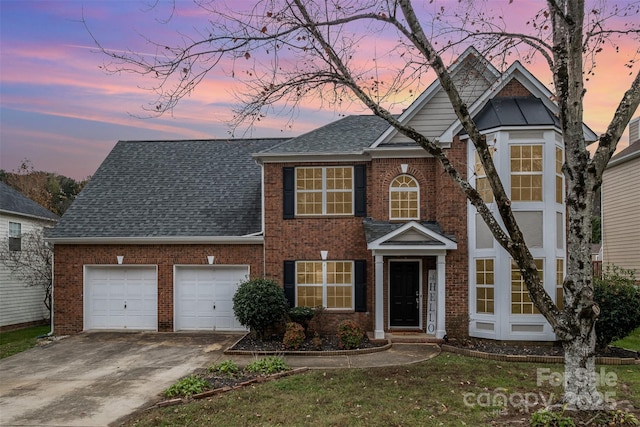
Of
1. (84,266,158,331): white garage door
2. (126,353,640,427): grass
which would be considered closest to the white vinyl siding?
(84,266,158,331): white garage door

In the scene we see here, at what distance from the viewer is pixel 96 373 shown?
9.79 m

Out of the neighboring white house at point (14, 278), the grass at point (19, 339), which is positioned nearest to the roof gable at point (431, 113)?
the grass at point (19, 339)

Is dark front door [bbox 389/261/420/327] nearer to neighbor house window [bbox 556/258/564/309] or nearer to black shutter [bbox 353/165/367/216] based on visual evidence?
black shutter [bbox 353/165/367/216]

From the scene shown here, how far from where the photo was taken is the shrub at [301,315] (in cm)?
1280

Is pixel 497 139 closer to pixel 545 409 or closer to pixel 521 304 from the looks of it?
pixel 521 304

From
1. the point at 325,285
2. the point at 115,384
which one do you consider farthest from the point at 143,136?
the point at 115,384

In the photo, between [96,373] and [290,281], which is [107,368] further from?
[290,281]

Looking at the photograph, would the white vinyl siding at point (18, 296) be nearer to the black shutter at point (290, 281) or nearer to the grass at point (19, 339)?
the grass at point (19, 339)

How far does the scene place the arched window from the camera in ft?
44.2

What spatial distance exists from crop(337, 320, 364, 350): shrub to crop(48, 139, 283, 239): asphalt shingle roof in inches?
182

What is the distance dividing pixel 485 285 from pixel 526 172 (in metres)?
3.28

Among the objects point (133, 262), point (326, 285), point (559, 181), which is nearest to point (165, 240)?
point (133, 262)

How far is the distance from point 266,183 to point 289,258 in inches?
97.5

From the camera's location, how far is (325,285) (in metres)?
13.7
